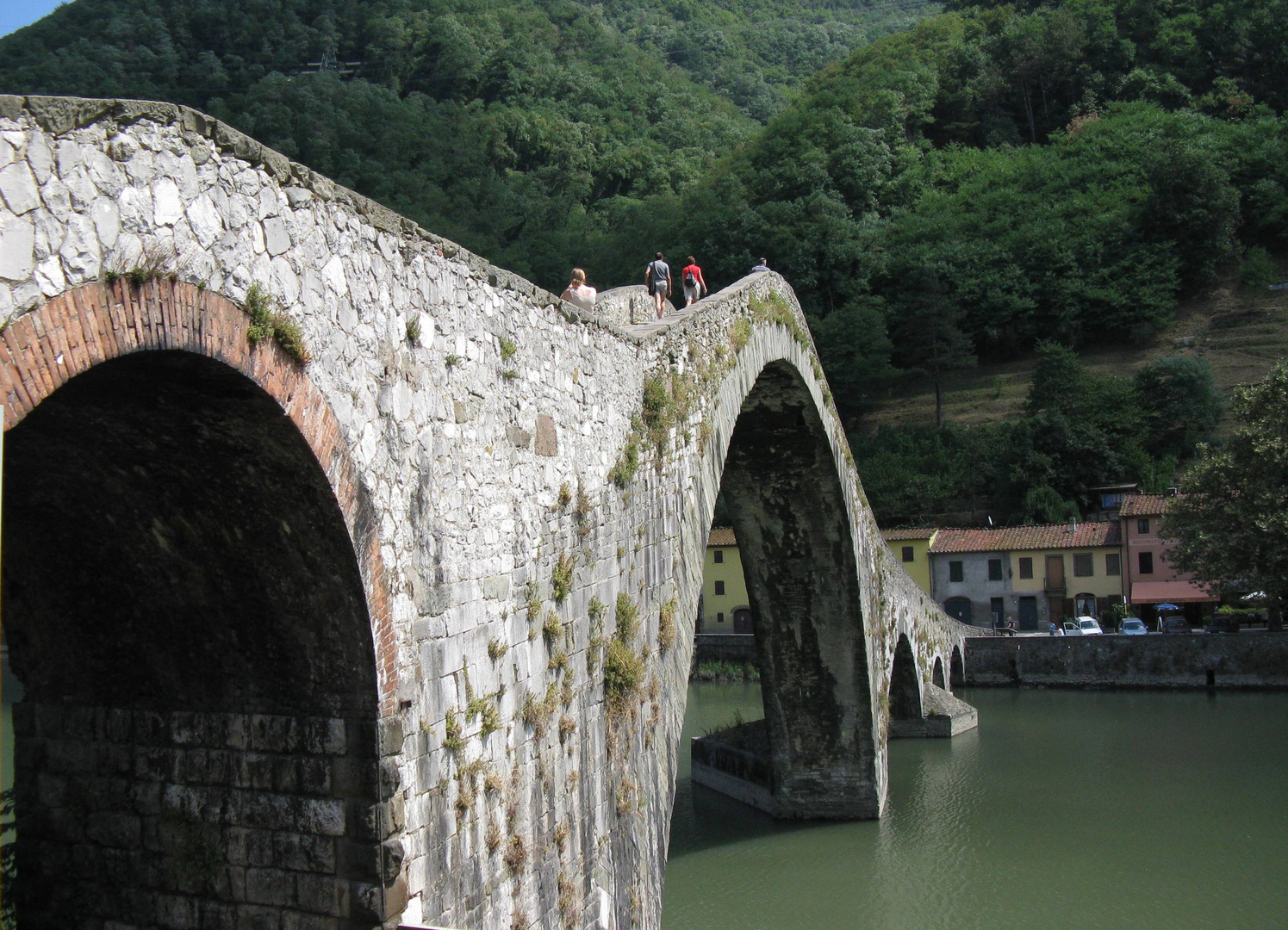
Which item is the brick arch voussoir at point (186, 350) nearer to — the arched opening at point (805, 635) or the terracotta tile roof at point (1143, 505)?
the arched opening at point (805, 635)

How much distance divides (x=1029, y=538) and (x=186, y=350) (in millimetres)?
35245

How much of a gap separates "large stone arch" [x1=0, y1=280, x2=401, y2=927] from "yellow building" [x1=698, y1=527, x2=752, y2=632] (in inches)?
1346

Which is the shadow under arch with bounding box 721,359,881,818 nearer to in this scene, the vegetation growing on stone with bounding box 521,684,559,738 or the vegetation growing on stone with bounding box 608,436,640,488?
the vegetation growing on stone with bounding box 608,436,640,488

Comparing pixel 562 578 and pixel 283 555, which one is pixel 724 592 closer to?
pixel 562 578

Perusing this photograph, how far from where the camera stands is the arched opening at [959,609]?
37188 mm

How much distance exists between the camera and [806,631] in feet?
56.4

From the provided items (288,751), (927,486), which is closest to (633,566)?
(288,751)

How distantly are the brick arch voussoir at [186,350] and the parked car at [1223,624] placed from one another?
1226 inches

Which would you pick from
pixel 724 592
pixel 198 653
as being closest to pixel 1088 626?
pixel 724 592

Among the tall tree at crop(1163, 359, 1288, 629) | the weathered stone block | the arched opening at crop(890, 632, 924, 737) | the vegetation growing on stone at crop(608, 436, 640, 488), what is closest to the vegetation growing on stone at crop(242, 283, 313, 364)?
the weathered stone block

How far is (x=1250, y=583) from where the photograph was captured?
2719cm

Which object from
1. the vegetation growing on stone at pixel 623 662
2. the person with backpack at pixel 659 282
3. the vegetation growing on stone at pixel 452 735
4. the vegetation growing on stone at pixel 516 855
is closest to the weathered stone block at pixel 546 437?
the vegetation growing on stone at pixel 623 662

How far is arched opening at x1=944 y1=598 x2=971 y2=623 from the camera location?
37188 mm

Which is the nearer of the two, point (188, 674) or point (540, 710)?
point (188, 674)
